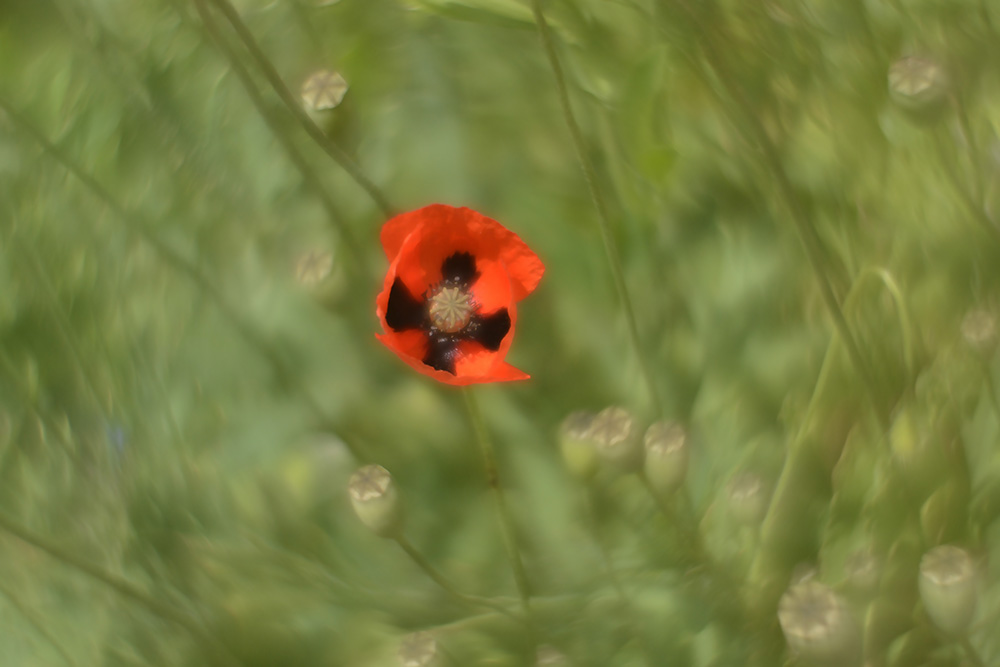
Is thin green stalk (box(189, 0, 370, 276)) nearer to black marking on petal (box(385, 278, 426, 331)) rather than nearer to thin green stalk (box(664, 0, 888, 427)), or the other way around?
black marking on petal (box(385, 278, 426, 331))

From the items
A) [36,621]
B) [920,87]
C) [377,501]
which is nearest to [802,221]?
[920,87]

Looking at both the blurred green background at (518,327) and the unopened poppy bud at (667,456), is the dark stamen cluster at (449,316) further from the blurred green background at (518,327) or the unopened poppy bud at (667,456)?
the unopened poppy bud at (667,456)

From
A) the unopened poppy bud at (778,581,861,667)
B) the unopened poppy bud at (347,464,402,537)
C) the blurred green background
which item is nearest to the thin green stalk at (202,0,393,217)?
the blurred green background

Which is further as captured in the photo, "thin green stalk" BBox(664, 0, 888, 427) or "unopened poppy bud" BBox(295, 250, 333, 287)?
"unopened poppy bud" BBox(295, 250, 333, 287)

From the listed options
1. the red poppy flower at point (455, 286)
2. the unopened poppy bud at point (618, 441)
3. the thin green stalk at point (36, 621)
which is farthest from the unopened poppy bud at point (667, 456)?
the thin green stalk at point (36, 621)

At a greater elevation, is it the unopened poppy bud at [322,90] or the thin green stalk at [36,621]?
the unopened poppy bud at [322,90]

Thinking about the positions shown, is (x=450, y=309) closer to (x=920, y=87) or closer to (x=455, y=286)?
(x=455, y=286)
